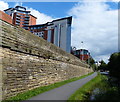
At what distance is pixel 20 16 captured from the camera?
3932 inches

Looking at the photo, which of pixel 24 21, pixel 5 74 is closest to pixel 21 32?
pixel 5 74

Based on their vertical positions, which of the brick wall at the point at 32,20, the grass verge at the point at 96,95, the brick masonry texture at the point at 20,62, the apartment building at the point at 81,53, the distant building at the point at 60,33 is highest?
the brick wall at the point at 32,20

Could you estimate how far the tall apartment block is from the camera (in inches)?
3885

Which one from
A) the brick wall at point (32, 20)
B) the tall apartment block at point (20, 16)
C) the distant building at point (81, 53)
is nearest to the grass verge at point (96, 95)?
the distant building at point (81, 53)

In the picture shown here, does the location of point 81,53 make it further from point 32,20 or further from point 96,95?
point 96,95

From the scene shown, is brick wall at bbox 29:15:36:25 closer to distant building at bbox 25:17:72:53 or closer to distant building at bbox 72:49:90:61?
distant building at bbox 25:17:72:53

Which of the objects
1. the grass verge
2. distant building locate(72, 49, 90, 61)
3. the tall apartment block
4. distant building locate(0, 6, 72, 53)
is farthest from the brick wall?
the grass verge

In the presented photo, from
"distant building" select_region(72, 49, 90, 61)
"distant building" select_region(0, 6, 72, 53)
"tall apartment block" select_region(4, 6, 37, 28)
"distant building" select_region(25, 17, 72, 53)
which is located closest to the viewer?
"distant building" select_region(72, 49, 90, 61)

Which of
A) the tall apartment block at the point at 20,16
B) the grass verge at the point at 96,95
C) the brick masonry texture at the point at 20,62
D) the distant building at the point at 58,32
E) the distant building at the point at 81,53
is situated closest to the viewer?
the grass verge at the point at 96,95

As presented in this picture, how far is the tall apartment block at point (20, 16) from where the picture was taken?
98.7m

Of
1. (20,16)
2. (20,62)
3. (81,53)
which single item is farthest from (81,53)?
(20,62)

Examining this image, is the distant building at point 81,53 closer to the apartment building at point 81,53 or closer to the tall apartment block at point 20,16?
the apartment building at point 81,53

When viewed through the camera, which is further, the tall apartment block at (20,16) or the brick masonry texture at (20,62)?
the tall apartment block at (20,16)

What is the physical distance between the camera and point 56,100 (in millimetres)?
6227
